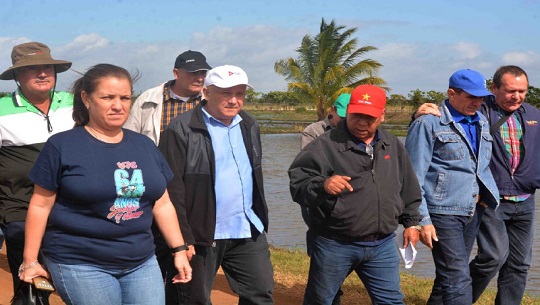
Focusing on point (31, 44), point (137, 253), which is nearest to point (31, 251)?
point (137, 253)

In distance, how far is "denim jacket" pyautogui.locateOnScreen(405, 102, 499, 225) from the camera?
17.3 ft

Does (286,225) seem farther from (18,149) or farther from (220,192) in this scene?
(220,192)

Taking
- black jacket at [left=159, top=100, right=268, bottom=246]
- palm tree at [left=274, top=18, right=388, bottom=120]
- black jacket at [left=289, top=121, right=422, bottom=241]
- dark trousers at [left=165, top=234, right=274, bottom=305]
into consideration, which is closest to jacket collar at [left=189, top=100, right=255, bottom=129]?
black jacket at [left=159, top=100, right=268, bottom=246]

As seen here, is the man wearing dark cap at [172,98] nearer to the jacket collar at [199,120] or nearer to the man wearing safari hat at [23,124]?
the man wearing safari hat at [23,124]

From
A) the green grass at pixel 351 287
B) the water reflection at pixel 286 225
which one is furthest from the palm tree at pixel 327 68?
the green grass at pixel 351 287

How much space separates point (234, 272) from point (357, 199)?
3.00ft

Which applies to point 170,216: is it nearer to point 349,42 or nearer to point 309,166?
point 309,166

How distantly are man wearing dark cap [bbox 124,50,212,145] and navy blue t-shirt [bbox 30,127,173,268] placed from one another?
209cm

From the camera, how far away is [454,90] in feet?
17.8

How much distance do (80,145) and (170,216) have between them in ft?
2.09

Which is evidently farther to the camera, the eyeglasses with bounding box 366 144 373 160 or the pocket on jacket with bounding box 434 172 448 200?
the pocket on jacket with bounding box 434 172 448 200

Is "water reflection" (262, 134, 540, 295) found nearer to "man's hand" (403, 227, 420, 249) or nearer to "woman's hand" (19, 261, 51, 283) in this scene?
"man's hand" (403, 227, 420, 249)

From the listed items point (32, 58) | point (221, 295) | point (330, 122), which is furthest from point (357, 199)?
point (221, 295)

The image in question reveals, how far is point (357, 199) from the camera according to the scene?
445 centimetres
